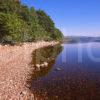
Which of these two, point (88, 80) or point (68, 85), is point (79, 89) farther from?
point (88, 80)

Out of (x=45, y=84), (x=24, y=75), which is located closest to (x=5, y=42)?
(x=24, y=75)

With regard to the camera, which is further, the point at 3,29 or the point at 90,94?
the point at 3,29

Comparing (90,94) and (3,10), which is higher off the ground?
(3,10)

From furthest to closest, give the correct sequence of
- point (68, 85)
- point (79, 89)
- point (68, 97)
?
point (68, 85), point (79, 89), point (68, 97)

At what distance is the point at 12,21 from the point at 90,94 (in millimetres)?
41279

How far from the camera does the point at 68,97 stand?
19.2 meters

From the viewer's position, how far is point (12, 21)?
57.9 meters

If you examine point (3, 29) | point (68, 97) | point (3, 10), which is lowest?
point (68, 97)

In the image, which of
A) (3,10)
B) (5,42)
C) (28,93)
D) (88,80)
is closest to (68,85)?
(88,80)

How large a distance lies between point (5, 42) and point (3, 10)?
30.9 feet

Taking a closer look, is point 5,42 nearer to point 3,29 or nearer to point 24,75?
point 3,29

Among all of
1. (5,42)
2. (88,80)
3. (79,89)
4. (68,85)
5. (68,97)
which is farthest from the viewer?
(5,42)

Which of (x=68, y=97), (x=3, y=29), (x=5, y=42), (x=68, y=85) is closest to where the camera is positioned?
(x=68, y=97)

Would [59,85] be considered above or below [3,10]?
below
